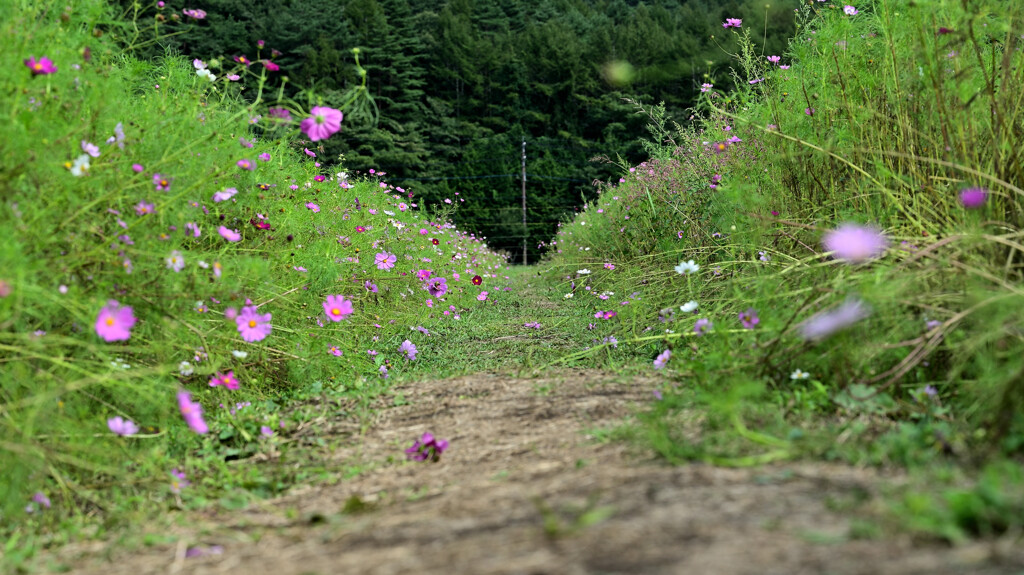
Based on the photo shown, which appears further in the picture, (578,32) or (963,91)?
(578,32)

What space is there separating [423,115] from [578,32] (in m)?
8.98

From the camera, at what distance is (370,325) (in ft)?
11.1

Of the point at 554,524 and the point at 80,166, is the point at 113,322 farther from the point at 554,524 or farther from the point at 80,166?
the point at 554,524

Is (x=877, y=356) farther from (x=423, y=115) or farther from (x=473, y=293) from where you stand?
(x=423, y=115)

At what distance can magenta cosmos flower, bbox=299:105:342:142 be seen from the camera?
80.6 inches

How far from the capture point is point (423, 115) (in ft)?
75.2

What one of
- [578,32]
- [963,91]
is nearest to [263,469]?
[963,91]

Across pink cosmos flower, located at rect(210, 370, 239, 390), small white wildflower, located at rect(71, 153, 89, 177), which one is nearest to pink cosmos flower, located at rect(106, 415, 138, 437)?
pink cosmos flower, located at rect(210, 370, 239, 390)

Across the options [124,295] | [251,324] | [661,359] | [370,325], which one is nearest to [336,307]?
[251,324]

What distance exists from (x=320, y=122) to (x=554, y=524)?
1.41 m

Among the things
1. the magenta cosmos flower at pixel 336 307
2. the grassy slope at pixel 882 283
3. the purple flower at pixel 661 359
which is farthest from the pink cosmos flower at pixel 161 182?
the purple flower at pixel 661 359

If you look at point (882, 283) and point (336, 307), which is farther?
point (336, 307)

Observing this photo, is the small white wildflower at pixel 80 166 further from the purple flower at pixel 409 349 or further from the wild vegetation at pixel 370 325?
the purple flower at pixel 409 349

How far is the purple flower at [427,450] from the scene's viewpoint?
6.12 ft
